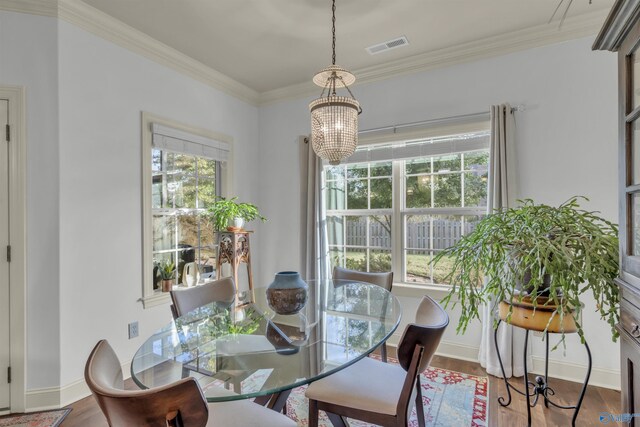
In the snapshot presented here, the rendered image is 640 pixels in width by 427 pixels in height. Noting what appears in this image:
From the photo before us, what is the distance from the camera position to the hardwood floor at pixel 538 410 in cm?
211

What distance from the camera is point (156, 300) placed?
296 cm

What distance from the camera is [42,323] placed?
7.48 ft

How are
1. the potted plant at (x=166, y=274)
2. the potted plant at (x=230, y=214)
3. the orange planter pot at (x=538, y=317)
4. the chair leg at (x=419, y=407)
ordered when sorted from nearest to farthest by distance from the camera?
the orange planter pot at (x=538, y=317) < the chair leg at (x=419, y=407) < the potted plant at (x=166, y=274) < the potted plant at (x=230, y=214)

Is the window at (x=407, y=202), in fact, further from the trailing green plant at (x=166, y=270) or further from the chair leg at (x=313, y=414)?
the chair leg at (x=313, y=414)

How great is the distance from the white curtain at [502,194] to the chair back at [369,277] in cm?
83

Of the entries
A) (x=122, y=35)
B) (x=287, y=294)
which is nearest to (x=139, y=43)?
(x=122, y=35)

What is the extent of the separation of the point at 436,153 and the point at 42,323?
3341 mm

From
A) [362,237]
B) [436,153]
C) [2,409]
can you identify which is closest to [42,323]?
[2,409]

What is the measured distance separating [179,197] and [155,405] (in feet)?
8.52

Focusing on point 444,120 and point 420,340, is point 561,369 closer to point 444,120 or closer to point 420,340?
point 420,340

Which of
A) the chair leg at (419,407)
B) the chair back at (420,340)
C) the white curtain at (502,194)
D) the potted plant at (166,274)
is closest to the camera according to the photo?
the chair back at (420,340)

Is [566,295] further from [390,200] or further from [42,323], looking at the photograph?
[42,323]

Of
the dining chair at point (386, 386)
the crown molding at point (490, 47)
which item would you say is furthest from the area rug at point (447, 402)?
the crown molding at point (490, 47)

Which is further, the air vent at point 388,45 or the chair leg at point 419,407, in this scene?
the air vent at point 388,45
